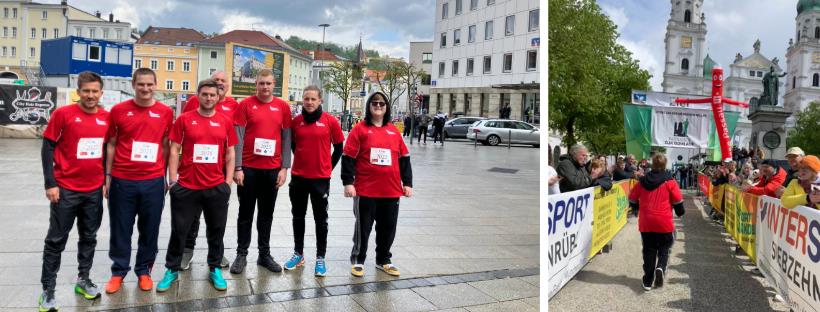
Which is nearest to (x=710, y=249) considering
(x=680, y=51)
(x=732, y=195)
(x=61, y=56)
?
(x=732, y=195)

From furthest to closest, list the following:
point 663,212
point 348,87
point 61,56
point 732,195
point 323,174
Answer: point 348,87 < point 61,56 < point 732,195 < point 663,212 < point 323,174

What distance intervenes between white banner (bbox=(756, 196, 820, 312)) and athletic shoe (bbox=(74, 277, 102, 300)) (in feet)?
17.0

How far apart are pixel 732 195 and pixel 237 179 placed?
9.25 metres

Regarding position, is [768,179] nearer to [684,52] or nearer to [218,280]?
[218,280]

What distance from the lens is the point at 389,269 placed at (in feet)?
21.1

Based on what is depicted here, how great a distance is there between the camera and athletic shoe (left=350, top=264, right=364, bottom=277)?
20.7 feet

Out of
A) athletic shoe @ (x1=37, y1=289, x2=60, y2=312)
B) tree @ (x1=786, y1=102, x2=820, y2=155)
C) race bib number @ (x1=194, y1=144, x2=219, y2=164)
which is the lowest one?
athletic shoe @ (x1=37, y1=289, x2=60, y2=312)

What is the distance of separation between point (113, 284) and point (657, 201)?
5.58 meters

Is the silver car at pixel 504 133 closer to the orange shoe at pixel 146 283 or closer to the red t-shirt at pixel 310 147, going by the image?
the red t-shirt at pixel 310 147

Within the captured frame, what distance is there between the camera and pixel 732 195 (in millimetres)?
12250

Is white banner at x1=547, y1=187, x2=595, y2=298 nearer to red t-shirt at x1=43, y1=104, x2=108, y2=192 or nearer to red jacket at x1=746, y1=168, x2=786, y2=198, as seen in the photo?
red jacket at x1=746, y1=168, x2=786, y2=198

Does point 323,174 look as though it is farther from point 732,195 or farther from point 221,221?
point 732,195

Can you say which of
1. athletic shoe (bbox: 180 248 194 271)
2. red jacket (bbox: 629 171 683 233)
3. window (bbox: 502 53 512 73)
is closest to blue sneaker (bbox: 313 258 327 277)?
athletic shoe (bbox: 180 248 194 271)

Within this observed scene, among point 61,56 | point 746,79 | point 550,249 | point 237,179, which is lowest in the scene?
point 550,249
